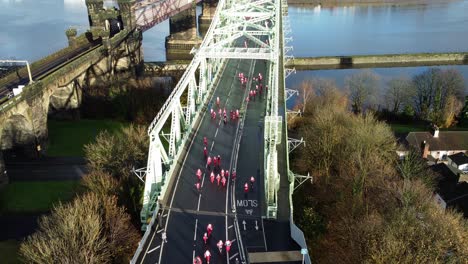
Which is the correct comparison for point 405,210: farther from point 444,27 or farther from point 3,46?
point 444,27

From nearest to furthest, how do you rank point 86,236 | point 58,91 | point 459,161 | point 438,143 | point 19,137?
point 86,236 → point 19,137 → point 459,161 → point 438,143 → point 58,91

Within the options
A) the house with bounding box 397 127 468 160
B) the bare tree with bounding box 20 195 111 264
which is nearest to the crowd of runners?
the bare tree with bounding box 20 195 111 264

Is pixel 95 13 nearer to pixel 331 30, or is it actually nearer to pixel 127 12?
pixel 127 12

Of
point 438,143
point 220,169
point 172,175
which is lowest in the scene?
point 438,143

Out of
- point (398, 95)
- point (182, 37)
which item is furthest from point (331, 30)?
point (398, 95)

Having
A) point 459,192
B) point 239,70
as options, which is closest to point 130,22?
point 239,70

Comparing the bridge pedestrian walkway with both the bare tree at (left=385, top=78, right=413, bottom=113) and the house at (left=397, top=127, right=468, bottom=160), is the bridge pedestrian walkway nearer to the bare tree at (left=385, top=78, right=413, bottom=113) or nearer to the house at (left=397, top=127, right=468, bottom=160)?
the house at (left=397, top=127, right=468, bottom=160)

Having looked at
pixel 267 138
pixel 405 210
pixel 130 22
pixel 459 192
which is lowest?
pixel 459 192
